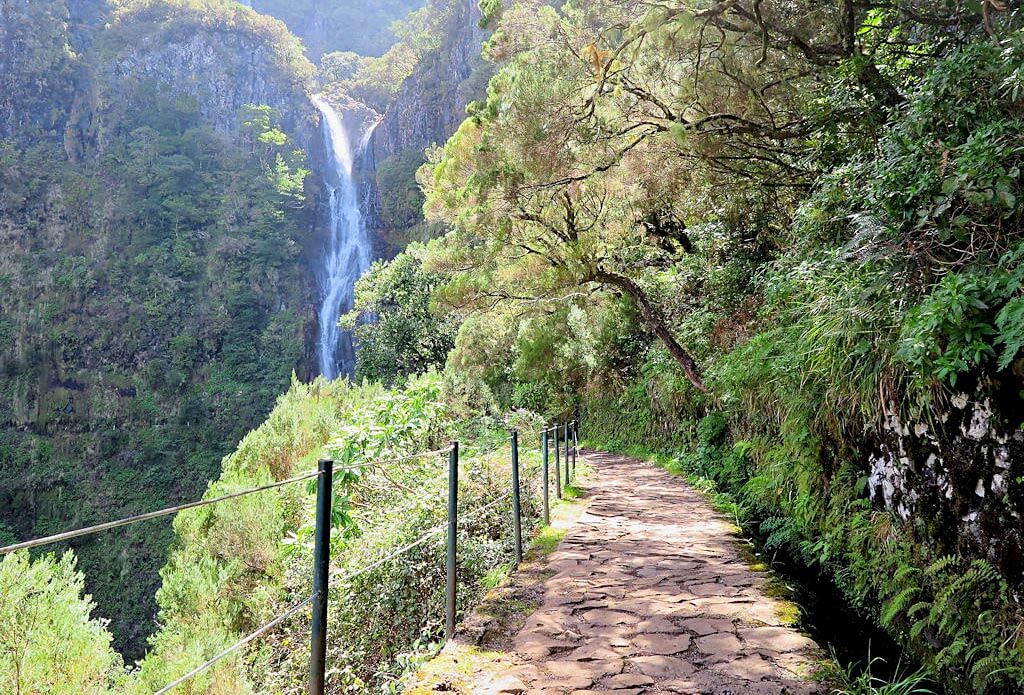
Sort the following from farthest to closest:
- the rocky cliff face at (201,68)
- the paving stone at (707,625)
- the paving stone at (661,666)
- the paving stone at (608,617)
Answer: the rocky cliff face at (201,68) → the paving stone at (608,617) → the paving stone at (707,625) → the paving stone at (661,666)

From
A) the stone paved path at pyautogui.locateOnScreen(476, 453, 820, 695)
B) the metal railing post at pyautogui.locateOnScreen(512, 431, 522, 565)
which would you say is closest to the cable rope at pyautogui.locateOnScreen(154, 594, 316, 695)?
the stone paved path at pyautogui.locateOnScreen(476, 453, 820, 695)

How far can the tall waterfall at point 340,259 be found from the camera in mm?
34094

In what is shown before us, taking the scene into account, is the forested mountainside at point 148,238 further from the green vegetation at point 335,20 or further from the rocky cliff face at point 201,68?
the green vegetation at point 335,20

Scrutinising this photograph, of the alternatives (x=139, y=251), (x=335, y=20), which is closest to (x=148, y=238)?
(x=139, y=251)

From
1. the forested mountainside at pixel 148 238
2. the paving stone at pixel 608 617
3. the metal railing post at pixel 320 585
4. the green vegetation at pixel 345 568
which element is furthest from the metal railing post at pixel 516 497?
the forested mountainside at pixel 148 238

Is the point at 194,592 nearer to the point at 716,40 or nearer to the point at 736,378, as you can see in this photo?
the point at 736,378

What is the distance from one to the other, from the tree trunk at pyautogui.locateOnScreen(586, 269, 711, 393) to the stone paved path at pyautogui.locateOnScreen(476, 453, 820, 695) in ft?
14.7

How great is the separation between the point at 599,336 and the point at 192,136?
4168 centimetres

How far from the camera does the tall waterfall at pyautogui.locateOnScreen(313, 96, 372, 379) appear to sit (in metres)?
34.1

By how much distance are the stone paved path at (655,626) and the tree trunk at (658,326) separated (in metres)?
4.49

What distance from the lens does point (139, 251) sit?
132 ft

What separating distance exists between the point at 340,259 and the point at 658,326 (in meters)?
31.8

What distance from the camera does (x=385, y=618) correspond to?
468cm

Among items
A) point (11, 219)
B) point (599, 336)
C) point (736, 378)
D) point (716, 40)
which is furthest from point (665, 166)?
point (11, 219)
